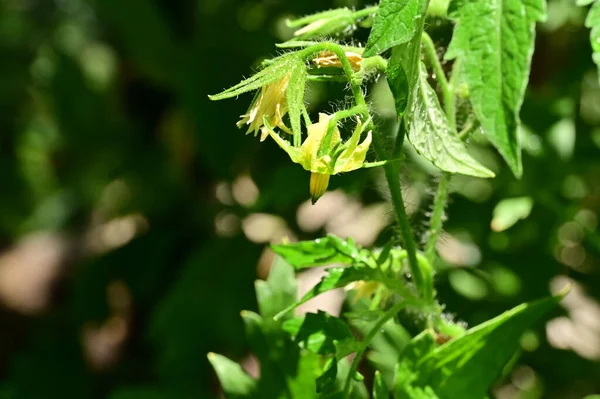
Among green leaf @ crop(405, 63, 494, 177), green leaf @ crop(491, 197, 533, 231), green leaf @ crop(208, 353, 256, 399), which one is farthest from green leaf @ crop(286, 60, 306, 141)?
green leaf @ crop(491, 197, 533, 231)

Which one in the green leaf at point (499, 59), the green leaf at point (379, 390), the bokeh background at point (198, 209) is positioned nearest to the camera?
the green leaf at point (499, 59)

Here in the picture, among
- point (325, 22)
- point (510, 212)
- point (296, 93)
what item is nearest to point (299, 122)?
point (296, 93)

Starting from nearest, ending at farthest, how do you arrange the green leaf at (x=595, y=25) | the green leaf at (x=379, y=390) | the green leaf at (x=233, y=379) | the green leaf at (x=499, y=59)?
1. the green leaf at (x=499, y=59)
2. the green leaf at (x=595, y=25)
3. the green leaf at (x=379, y=390)
4. the green leaf at (x=233, y=379)

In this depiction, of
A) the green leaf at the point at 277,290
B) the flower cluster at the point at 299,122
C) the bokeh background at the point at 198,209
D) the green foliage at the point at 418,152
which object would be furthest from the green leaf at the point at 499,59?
the green leaf at the point at 277,290

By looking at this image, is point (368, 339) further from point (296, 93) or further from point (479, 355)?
point (296, 93)

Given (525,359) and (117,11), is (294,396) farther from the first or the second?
(117,11)

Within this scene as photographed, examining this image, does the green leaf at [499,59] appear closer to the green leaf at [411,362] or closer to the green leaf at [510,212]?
Answer: the green leaf at [411,362]
